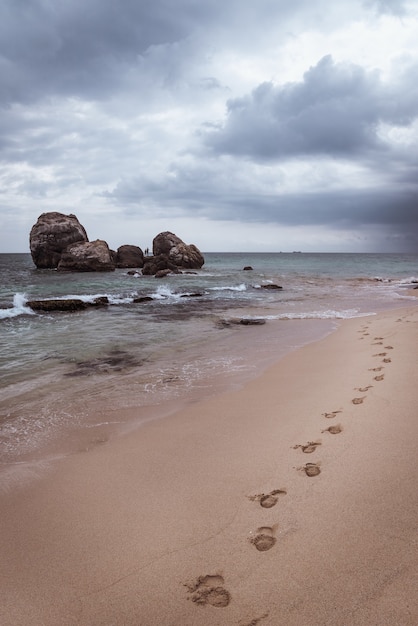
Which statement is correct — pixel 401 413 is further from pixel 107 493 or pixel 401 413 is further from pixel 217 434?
pixel 107 493

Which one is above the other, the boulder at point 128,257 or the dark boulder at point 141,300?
the boulder at point 128,257

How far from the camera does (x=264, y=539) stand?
7.77 ft

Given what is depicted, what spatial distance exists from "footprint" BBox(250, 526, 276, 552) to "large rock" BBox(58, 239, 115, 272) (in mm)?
45802

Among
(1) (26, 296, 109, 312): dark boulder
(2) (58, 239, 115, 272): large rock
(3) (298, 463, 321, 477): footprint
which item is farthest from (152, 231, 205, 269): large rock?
(3) (298, 463, 321, 477): footprint

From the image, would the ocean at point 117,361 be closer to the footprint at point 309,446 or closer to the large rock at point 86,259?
the footprint at point 309,446

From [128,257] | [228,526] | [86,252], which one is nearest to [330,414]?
[228,526]

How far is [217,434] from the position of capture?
4.05 metres

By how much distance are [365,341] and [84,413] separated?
647 cm

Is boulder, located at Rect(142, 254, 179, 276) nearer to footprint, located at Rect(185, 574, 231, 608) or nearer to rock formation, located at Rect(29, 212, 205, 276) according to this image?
rock formation, located at Rect(29, 212, 205, 276)

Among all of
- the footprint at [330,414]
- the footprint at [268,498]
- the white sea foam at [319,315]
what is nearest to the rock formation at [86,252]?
the white sea foam at [319,315]

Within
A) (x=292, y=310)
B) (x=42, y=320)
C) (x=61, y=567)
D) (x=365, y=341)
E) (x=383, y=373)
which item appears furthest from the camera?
(x=292, y=310)

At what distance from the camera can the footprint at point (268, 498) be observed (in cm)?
271

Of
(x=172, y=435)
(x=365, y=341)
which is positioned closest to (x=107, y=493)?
(x=172, y=435)

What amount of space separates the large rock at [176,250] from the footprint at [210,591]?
Result: 49684mm
